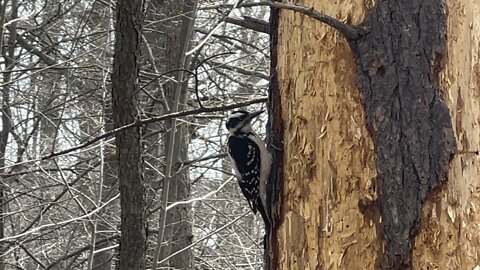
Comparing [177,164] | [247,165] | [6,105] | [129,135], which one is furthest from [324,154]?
[6,105]

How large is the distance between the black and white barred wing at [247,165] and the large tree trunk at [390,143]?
1.12m

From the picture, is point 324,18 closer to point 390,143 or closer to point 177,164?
point 390,143

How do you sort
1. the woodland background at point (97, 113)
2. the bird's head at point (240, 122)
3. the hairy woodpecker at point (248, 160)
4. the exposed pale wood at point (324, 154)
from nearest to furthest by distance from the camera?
the exposed pale wood at point (324, 154) → the hairy woodpecker at point (248, 160) → the bird's head at point (240, 122) → the woodland background at point (97, 113)

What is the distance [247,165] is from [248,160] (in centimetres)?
5

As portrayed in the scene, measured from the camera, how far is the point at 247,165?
3.50 m

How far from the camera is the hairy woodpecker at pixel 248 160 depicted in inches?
130

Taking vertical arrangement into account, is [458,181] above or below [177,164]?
below

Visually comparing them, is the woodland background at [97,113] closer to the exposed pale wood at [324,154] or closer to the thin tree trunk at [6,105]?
the thin tree trunk at [6,105]

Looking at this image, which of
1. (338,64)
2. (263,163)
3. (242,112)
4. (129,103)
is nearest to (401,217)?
(338,64)

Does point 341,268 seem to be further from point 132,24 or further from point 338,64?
point 132,24

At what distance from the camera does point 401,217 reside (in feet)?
6.45

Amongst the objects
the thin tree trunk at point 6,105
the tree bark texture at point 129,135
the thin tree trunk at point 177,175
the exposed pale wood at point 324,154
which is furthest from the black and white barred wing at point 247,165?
the thin tree trunk at point 6,105

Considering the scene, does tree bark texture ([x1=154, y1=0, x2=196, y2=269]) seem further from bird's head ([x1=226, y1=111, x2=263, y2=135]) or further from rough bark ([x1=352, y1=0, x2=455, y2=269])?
rough bark ([x1=352, y1=0, x2=455, y2=269])

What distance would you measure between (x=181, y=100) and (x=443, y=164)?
173 inches
